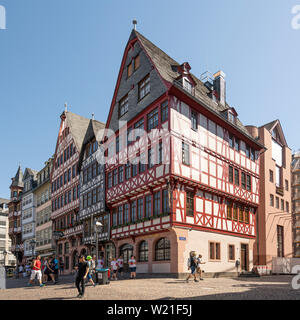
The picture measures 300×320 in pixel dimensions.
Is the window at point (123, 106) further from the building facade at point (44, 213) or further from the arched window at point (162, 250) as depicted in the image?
the building facade at point (44, 213)

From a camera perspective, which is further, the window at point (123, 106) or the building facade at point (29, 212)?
the building facade at point (29, 212)

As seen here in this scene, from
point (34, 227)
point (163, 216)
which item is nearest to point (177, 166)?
point (163, 216)

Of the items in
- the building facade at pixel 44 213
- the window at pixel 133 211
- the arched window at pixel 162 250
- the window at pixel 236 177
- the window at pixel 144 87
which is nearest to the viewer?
the arched window at pixel 162 250

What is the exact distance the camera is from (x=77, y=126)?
1779 inches

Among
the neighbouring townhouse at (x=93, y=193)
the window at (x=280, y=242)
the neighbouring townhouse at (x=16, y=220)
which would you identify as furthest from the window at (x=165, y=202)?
the neighbouring townhouse at (x=16, y=220)

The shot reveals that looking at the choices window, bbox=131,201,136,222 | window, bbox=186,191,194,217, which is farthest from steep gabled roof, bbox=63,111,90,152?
window, bbox=186,191,194,217

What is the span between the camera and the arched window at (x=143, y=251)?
27.6 metres

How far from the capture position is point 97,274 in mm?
19109

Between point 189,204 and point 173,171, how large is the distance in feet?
10.1

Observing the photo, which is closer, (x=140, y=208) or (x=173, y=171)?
(x=173, y=171)

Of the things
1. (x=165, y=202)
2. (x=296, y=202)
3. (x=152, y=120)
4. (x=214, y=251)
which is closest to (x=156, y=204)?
(x=165, y=202)

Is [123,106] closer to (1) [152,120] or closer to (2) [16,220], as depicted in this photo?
(1) [152,120]

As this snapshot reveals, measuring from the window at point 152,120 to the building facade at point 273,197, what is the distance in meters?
15.5
